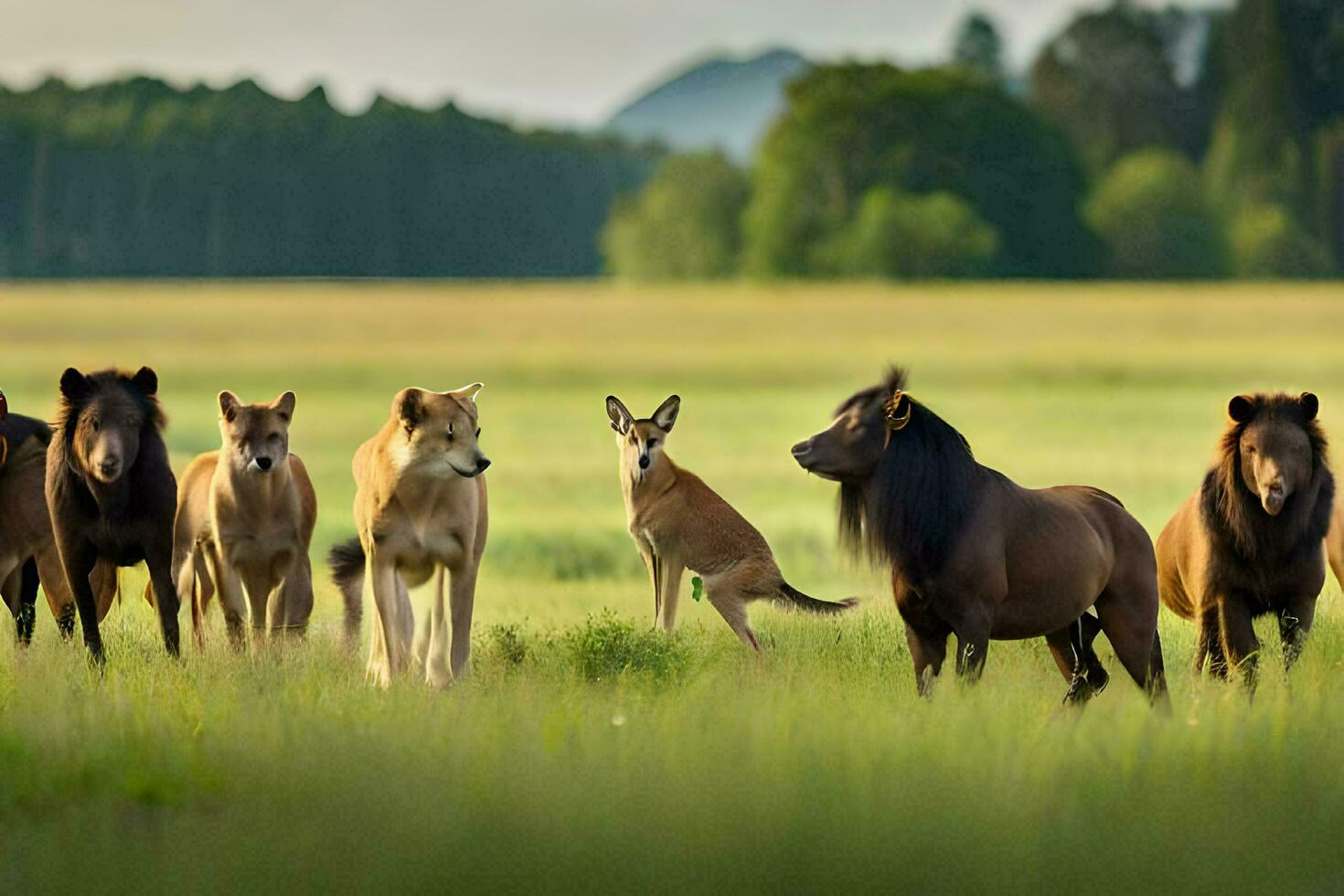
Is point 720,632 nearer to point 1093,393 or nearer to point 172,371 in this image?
point 1093,393

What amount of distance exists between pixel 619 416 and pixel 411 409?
1586mm

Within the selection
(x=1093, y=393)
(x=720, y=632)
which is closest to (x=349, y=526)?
(x=720, y=632)

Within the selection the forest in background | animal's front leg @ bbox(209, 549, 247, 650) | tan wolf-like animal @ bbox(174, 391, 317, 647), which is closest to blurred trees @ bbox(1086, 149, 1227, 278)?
the forest in background

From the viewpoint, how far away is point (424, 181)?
73125 millimetres

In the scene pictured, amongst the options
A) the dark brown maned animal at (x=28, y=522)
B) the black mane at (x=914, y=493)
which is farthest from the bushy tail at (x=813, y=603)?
the dark brown maned animal at (x=28, y=522)

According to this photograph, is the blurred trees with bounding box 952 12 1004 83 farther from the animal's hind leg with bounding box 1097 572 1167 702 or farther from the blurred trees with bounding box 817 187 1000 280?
the animal's hind leg with bounding box 1097 572 1167 702

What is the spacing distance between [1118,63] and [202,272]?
157 ft

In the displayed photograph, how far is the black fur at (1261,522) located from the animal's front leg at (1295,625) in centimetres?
10

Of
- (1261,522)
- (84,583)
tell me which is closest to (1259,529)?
(1261,522)

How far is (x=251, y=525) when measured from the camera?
10.3 m

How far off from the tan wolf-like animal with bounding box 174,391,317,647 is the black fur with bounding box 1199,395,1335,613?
4457 mm

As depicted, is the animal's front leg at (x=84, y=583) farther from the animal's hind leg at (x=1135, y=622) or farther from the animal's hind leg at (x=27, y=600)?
the animal's hind leg at (x=1135, y=622)

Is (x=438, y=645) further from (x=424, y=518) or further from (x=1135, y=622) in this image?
(x=1135, y=622)

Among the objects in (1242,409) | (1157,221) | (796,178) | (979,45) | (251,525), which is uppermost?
(979,45)
